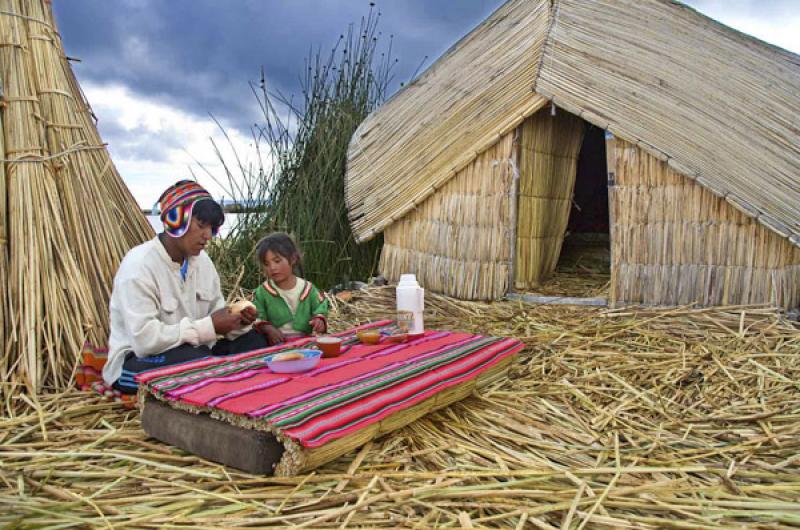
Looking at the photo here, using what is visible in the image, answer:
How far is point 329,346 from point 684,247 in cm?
226

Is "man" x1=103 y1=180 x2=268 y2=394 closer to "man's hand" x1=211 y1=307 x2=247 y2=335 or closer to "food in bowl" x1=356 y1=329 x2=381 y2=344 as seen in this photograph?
"man's hand" x1=211 y1=307 x2=247 y2=335

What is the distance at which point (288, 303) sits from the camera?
10.5ft

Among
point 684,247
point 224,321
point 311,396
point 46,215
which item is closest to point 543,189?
point 684,247

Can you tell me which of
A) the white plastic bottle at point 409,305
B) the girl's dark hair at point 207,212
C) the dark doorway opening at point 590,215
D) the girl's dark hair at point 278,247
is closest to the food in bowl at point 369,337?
the white plastic bottle at point 409,305

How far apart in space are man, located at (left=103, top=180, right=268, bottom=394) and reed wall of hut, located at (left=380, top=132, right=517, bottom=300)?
1874 millimetres

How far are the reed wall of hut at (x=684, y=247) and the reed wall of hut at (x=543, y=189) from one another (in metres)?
0.59

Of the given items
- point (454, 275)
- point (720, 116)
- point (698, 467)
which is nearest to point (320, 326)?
point (454, 275)

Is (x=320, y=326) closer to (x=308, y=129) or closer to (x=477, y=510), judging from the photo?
(x=477, y=510)

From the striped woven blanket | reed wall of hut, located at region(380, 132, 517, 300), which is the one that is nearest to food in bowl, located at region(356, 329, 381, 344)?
the striped woven blanket

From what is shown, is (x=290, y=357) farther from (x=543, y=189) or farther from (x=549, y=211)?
(x=549, y=211)

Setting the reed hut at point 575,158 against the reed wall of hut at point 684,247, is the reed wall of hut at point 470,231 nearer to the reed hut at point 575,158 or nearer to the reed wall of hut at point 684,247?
the reed hut at point 575,158

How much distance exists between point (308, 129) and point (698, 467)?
4.03 m

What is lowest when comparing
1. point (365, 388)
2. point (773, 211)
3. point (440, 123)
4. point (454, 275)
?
point (365, 388)

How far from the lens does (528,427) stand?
7.63ft
